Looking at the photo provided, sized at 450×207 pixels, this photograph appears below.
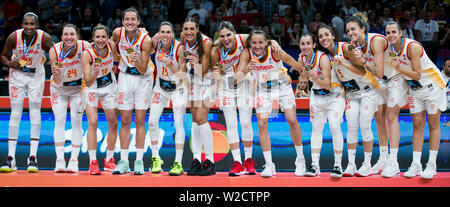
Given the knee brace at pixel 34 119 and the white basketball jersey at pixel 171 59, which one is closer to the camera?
the white basketball jersey at pixel 171 59

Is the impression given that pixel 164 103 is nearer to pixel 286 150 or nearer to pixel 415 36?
pixel 286 150

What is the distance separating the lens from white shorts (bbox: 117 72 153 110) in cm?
663

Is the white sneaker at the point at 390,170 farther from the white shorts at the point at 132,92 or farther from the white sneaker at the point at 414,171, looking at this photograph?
the white shorts at the point at 132,92

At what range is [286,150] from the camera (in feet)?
25.3

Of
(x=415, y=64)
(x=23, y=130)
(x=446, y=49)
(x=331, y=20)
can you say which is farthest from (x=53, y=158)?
(x=446, y=49)

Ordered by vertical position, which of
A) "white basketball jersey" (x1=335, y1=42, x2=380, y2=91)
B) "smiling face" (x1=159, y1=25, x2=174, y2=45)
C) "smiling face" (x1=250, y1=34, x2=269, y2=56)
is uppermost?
"smiling face" (x1=159, y1=25, x2=174, y2=45)

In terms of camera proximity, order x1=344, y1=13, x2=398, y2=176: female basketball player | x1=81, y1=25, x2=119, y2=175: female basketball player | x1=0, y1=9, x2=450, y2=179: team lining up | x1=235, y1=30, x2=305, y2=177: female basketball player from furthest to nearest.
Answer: x1=81, y1=25, x2=119, y2=175: female basketball player → x1=235, y1=30, x2=305, y2=177: female basketball player → x1=0, y1=9, x2=450, y2=179: team lining up → x1=344, y1=13, x2=398, y2=176: female basketball player

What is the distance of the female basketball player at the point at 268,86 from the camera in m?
6.50

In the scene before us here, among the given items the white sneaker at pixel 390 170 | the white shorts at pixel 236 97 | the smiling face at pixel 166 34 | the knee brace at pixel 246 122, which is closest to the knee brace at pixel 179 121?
the white shorts at pixel 236 97

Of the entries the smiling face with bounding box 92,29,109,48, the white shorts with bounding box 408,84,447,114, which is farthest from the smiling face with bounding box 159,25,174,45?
the white shorts with bounding box 408,84,447,114

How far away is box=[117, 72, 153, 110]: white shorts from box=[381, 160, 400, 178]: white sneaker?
302 centimetres

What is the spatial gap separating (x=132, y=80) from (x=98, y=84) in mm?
446

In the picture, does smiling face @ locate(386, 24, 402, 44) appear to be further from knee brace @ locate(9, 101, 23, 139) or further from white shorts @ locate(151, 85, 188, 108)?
knee brace @ locate(9, 101, 23, 139)

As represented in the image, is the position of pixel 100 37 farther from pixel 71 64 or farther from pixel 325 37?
pixel 325 37
